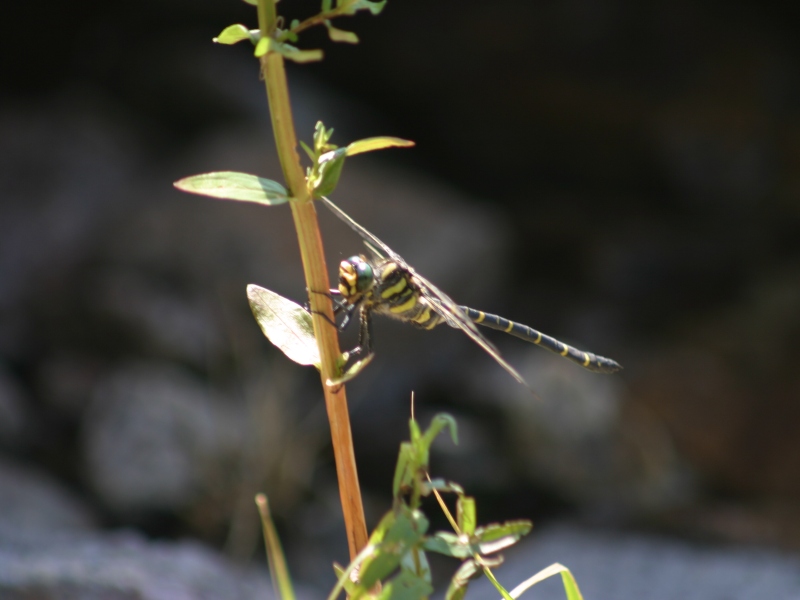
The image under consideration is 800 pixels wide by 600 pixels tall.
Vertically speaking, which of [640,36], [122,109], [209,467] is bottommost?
[209,467]

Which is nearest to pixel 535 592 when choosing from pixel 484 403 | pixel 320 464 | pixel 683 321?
pixel 320 464

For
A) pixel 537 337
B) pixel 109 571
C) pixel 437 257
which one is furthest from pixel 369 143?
pixel 437 257

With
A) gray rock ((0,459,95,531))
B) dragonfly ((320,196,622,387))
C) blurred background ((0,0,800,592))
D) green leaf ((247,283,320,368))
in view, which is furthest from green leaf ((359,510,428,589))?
blurred background ((0,0,800,592))

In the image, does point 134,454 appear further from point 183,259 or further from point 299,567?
point 183,259

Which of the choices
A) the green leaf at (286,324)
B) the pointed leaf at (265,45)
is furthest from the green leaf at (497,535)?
the pointed leaf at (265,45)

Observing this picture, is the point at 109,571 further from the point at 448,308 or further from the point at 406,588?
the point at 406,588
